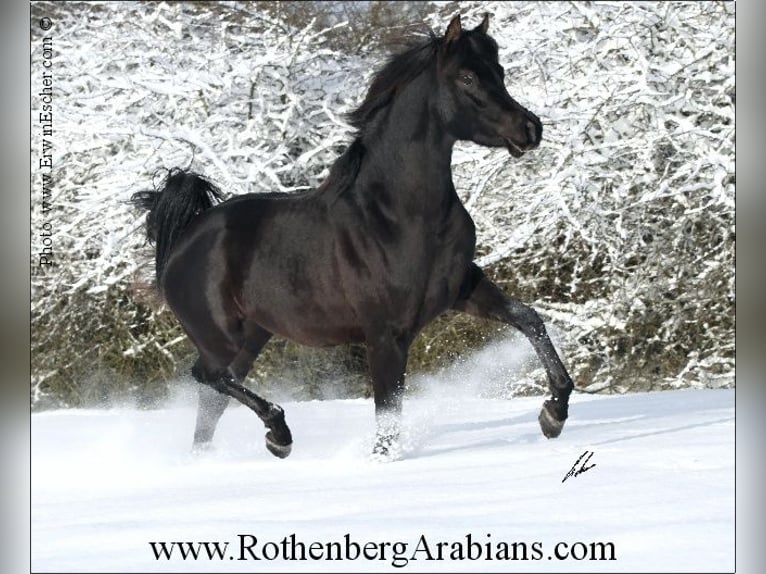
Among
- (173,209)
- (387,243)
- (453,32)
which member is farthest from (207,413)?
(453,32)

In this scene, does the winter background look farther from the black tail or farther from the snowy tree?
the black tail

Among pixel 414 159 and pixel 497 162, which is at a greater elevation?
pixel 414 159

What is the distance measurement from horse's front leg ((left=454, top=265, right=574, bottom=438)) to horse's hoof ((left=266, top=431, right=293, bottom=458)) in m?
1.07

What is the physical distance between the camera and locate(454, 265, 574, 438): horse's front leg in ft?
16.8

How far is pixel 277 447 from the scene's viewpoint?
5.26m

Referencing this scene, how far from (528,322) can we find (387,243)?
78 centimetres

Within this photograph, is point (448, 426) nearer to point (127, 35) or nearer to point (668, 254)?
point (668, 254)

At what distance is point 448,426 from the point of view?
236 inches

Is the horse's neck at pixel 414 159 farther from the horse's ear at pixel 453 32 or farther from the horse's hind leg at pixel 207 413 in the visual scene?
the horse's hind leg at pixel 207 413

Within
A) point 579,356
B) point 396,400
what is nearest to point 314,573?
point 396,400

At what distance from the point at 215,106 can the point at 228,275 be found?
15.6 ft

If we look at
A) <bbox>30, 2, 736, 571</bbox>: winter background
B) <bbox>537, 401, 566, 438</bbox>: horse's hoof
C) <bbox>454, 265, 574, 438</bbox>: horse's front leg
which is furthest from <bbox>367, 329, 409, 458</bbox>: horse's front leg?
<bbox>30, 2, 736, 571</bbox>: winter background

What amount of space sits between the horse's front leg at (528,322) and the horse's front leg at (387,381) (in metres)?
0.42
